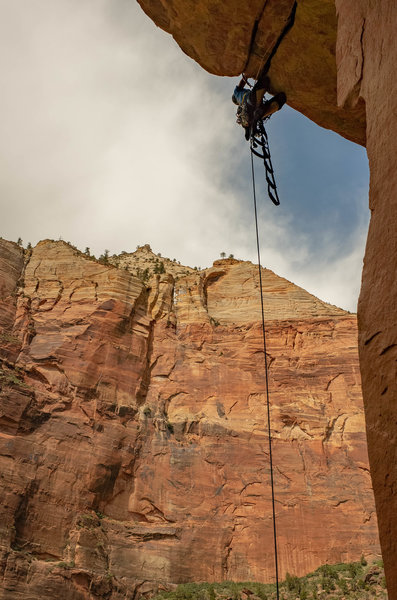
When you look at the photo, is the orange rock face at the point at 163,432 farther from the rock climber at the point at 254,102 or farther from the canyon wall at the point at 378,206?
the canyon wall at the point at 378,206

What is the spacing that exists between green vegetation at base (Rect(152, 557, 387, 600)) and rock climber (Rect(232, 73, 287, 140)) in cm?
2110

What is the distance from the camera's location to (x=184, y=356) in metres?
34.4

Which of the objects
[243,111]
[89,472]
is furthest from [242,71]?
[89,472]

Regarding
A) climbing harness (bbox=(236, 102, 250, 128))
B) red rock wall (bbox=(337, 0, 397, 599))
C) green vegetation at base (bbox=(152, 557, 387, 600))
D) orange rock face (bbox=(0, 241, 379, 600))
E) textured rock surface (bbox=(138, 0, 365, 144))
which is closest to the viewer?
red rock wall (bbox=(337, 0, 397, 599))

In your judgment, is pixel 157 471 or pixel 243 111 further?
pixel 157 471

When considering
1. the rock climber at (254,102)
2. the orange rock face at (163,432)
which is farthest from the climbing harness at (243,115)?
the orange rock face at (163,432)

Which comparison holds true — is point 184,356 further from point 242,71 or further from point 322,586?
point 242,71

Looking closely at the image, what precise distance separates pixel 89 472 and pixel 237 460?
8167 millimetres

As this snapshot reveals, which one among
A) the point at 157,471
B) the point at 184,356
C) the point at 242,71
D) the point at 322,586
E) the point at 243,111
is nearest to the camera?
the point at 242,71

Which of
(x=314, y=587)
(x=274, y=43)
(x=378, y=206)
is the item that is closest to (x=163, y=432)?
(x=314, y=587)

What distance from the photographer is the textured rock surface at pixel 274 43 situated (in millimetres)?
9008

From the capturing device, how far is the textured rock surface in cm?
901

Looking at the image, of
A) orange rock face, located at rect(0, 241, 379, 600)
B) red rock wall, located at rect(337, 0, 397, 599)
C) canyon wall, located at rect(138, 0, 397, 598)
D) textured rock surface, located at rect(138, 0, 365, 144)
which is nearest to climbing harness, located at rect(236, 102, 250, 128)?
textured rock surface, located at rect(138, 0, 365, 144)

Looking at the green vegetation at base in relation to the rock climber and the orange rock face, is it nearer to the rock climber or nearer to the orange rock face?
the orange rock face
